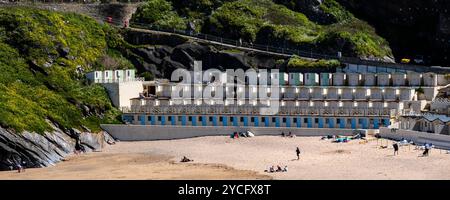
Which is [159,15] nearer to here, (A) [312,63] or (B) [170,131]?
(A) [312,63]

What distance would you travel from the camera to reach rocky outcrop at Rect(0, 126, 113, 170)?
291ft

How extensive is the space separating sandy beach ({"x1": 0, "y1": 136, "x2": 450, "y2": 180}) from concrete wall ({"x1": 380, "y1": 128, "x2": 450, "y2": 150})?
57.5 inches

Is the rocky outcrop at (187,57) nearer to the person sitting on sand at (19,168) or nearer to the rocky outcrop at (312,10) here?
the rocky outcrop at (312,10)

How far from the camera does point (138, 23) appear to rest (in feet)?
422

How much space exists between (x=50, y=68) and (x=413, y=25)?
4798cm

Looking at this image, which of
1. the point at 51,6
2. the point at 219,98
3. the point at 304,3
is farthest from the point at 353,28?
the point at 51,6

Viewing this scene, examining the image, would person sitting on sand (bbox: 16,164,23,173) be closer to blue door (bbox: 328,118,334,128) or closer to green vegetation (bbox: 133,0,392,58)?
blue door (bbox: 328,118,334,128)

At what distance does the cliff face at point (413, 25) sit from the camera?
4899 inches

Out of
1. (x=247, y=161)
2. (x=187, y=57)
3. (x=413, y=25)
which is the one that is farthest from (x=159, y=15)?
(x=247, y=161)

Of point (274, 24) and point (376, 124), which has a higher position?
point (274, 24)

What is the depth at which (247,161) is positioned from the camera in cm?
8900

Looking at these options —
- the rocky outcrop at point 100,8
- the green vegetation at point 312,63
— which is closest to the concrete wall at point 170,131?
the green vegetation at point 312,63

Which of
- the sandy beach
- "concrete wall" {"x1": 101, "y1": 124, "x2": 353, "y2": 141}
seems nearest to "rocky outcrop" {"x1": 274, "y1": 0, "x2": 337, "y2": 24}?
"concrete wall" {"x1": 101, "y1": 124, "x2": 353, "y2": 141}
